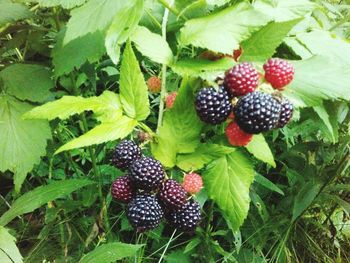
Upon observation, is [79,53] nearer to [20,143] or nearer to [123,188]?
[20,143]

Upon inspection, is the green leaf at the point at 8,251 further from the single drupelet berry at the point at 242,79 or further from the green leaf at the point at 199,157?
the single drupelet berry at the point at 242,79

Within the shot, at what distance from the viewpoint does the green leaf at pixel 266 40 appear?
995 mm

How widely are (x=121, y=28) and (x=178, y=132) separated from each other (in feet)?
0.89

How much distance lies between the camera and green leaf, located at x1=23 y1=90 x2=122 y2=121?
96 cm

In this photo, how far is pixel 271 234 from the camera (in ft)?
6.91

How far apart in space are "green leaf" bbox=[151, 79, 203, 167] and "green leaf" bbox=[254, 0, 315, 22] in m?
0.30

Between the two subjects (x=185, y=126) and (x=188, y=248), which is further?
(x=188, y=248)

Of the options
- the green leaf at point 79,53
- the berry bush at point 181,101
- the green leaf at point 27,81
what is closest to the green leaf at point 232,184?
the berry bush at point 181,101

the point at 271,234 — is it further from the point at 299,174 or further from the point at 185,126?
the point at 185,126

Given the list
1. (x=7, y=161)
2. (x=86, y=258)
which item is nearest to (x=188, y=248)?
(x=86, y=258)

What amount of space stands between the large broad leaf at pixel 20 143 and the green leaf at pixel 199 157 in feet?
2.08

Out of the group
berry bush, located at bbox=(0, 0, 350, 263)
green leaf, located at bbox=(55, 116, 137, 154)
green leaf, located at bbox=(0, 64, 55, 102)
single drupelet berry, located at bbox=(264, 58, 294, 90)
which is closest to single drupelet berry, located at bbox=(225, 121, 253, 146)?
berry bush, located at bbox=(0, 0, 350, 263)

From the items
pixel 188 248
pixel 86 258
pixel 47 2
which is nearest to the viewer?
pixel 47 2

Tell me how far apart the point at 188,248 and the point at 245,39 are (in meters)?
1.08
